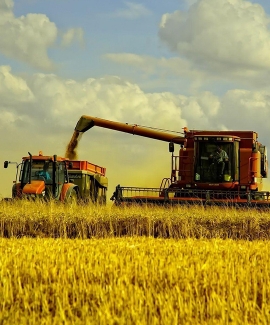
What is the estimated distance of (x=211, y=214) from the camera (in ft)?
45.4

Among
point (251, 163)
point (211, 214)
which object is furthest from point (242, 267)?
point (251, 163)

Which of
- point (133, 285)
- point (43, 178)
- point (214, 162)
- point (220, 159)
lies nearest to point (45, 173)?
point (43, 178)

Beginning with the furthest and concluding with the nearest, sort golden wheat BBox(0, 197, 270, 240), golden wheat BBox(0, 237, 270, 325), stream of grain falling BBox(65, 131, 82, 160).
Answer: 1. stream of grain falling BBox(65, 131, 82, 160)
2. golden wheat BBox(0, 197, 270, 240)
3. golden wheat BBox(0, 237, 270, 325)

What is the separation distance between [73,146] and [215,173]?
5.85 m

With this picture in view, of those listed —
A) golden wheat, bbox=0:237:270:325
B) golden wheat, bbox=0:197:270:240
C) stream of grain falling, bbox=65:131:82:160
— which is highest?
stream of grain falling, bbox=65:131:82:160

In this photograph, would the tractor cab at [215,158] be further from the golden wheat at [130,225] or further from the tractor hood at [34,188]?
the tractor hood at [34,188]

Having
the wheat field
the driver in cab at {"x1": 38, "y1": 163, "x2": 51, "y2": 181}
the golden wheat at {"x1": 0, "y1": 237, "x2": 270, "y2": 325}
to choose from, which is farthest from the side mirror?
the golden wheat at {"x1": 0, "y1": 237, "x2": 270, "y2": 325}

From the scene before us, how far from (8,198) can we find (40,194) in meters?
0.92

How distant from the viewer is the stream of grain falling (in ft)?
68.5

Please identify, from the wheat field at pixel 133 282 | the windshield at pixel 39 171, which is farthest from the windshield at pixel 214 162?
the wheat field at pixel 133 282

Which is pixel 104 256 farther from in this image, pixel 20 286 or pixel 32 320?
pixel 32 320

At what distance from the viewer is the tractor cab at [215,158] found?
54.7 ft

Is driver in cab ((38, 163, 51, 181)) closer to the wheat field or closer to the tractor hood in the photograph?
the tractor hood

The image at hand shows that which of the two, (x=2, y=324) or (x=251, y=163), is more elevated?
(x=251, y=163)
